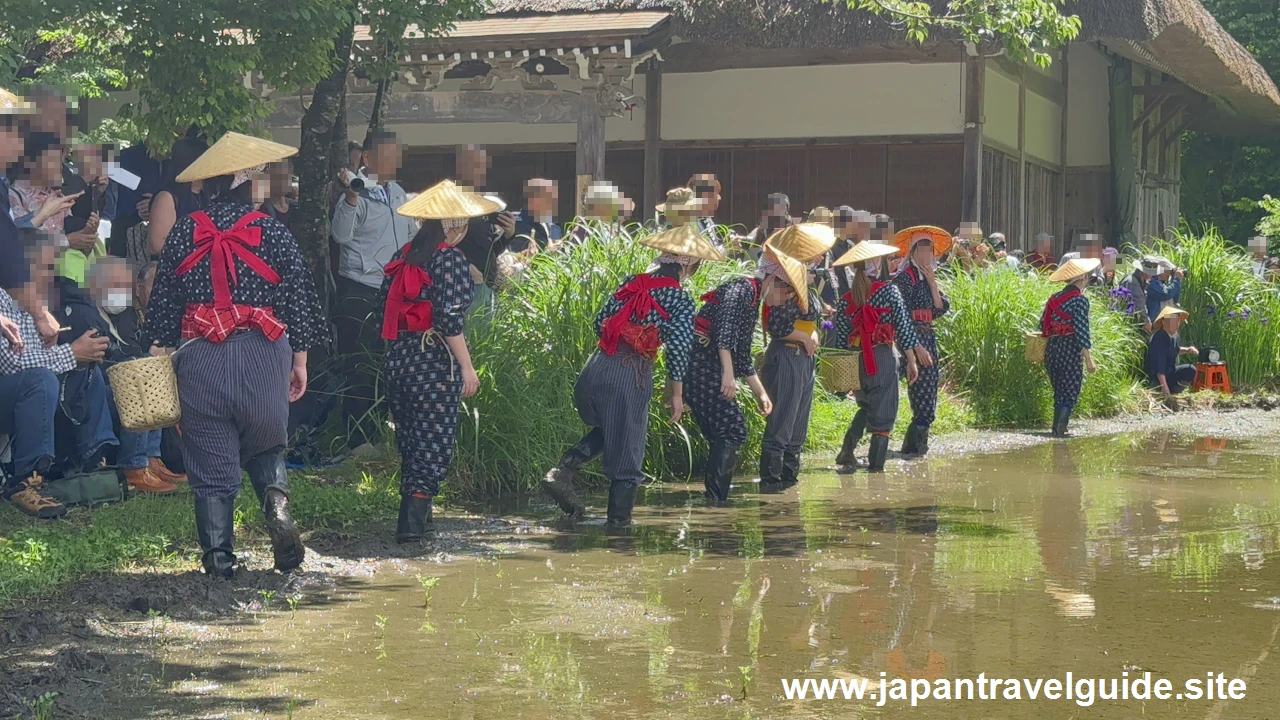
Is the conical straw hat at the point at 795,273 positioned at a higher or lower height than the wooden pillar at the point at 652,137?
lower

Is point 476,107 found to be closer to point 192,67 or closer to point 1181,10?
point 192,67

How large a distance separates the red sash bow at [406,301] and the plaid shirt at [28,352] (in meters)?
1.53

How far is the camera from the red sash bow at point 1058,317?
1229 cm

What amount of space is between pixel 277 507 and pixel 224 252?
102 centimetres

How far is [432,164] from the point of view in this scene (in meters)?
16.8

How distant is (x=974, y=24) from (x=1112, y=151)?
11.3 m

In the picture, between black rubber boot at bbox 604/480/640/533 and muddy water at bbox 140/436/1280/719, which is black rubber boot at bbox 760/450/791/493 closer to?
muddy water at bbox 140/436/1280/719

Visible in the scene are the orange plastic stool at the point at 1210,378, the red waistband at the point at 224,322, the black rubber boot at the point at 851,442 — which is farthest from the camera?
the orange plastic stool at the point at 1210,378

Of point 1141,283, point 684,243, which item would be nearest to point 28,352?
point 684,243

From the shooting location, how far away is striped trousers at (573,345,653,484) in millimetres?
7508

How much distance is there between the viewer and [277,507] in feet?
19.5

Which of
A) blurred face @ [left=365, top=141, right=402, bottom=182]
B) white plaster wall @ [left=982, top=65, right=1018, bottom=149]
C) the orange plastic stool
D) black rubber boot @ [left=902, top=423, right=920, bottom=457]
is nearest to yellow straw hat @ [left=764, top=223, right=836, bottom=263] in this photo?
blurred face @ [left=365, top=141, right=402, bottom=182]

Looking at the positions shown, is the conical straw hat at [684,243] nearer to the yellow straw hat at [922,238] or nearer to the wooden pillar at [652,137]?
the yellow straw hat at [922,238]

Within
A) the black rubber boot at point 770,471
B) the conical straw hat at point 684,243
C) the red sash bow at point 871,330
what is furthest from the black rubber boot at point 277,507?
the red sash bow at point 871,330
